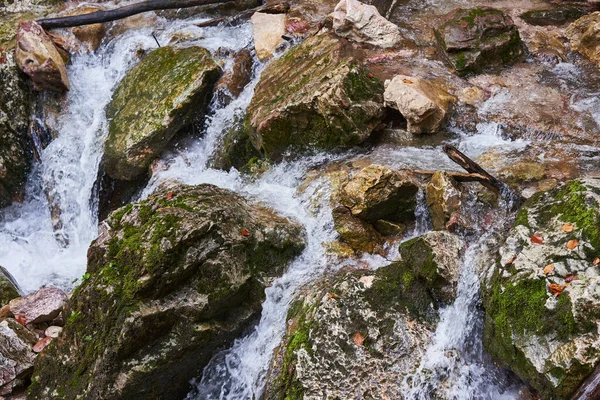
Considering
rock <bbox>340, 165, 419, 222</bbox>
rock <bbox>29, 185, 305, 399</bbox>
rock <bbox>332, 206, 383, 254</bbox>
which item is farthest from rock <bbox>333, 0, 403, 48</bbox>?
rock <bbox>29, 185, 305, 399</bbox>

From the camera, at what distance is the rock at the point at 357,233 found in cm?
557

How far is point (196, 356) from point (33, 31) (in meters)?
7.52

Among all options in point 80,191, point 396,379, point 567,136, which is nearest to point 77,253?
point 80,191

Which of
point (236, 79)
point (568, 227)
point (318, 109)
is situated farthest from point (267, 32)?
point (568, 227)

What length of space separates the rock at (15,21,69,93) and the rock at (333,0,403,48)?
16.9 ft

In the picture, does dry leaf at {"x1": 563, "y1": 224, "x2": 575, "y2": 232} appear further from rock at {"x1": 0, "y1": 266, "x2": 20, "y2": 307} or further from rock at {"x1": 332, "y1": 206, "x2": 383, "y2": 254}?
rock at {"x1": 0, "y1": 266, "x2": 20, "y2": 307}

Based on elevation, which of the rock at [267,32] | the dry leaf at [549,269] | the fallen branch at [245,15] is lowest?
the dry leaf at [549,269]

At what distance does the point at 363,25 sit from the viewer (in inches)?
328

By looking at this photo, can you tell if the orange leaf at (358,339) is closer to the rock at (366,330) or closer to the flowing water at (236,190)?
the rock at (366,330)

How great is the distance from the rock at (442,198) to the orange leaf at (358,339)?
161 centimetres

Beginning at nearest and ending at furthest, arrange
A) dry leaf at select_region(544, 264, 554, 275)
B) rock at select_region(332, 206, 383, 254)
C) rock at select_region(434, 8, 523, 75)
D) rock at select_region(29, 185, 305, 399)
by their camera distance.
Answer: dry leaf at select_region(544, 264, 554, 275) < rock at select_region(29, 185, 305, 399) < rock at select_region(332, 206, 383, 254) < rock at select_region(434, 8, 523, 75)

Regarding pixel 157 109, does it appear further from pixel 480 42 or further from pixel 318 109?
pixel 480 42

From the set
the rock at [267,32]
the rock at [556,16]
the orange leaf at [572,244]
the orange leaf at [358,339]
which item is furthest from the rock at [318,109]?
the rock at [556,16]

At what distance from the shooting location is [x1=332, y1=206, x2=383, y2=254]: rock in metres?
5.57
